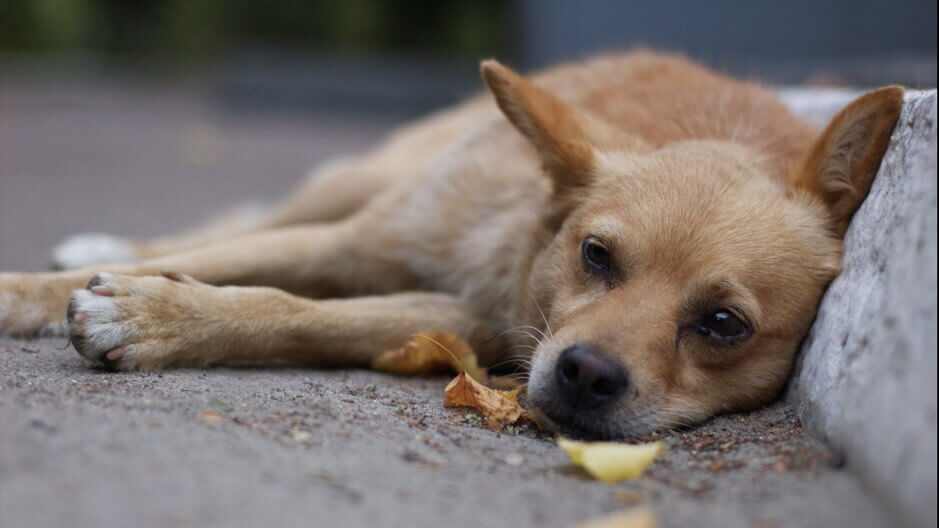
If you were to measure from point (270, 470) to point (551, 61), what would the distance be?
1137 centimetres

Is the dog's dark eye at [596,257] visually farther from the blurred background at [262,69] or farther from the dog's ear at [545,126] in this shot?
the blurred background at [262,69]

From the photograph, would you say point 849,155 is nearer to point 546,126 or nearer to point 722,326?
point 722,326

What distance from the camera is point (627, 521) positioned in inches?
71.3

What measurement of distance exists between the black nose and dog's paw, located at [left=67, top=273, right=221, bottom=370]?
1303 mm

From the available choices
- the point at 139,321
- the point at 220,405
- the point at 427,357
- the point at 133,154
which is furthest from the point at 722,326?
the point at 133,154

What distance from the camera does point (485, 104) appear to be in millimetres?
5742

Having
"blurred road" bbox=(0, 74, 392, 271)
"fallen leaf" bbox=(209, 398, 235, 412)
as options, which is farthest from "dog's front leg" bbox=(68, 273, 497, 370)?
"blurred road" bbox=(0, 74, 392, 271)

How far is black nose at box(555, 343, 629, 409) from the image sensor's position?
2.71 meters

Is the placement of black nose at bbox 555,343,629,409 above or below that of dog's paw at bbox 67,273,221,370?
below

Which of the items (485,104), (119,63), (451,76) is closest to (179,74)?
(119,63)

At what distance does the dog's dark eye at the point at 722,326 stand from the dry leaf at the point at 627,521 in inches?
43.6

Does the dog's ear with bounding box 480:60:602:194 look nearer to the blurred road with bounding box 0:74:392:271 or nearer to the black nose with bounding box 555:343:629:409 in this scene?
the black nose with bounding box 555:343:629:409

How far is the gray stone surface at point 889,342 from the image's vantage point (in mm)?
2006

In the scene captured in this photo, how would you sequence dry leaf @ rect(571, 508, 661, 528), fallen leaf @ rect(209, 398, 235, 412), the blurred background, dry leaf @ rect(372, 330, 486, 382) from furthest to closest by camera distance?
the blurred background < dry leaf @ rect(372, 330, 486, 382) < fallen leaf @ rect(209, 398, 235, 412) < dry leaf @ rect(571, 508, 661, 528)
